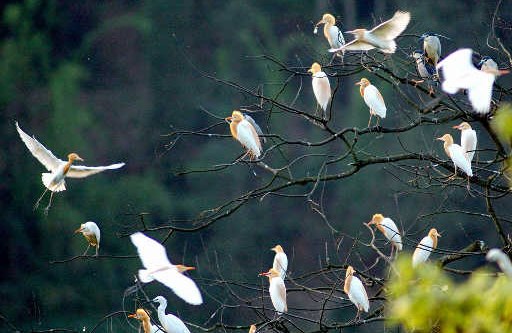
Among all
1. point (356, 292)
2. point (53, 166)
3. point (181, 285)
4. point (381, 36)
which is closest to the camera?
point (181, 285)

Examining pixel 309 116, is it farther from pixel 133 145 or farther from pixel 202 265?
pixel 133 145

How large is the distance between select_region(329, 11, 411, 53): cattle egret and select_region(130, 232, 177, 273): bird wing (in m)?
0.94

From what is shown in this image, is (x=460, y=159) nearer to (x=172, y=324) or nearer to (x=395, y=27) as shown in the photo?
(x=395, y=27)

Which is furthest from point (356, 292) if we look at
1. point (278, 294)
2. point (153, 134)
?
point (153, 134)

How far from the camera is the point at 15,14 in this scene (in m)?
13.9

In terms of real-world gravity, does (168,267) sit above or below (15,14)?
above

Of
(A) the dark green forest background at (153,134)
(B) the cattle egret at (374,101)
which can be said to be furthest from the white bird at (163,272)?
(A) the dark green forest background at (153,134)

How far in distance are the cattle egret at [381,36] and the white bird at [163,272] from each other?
0.96 meters

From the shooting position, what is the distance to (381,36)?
390 cm

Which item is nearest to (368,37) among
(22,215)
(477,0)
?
(22,215)

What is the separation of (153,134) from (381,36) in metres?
9.92

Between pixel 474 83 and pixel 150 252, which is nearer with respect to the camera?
pixel 474 83

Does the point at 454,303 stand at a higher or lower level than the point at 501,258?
higher

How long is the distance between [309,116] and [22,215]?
969 centimetres
